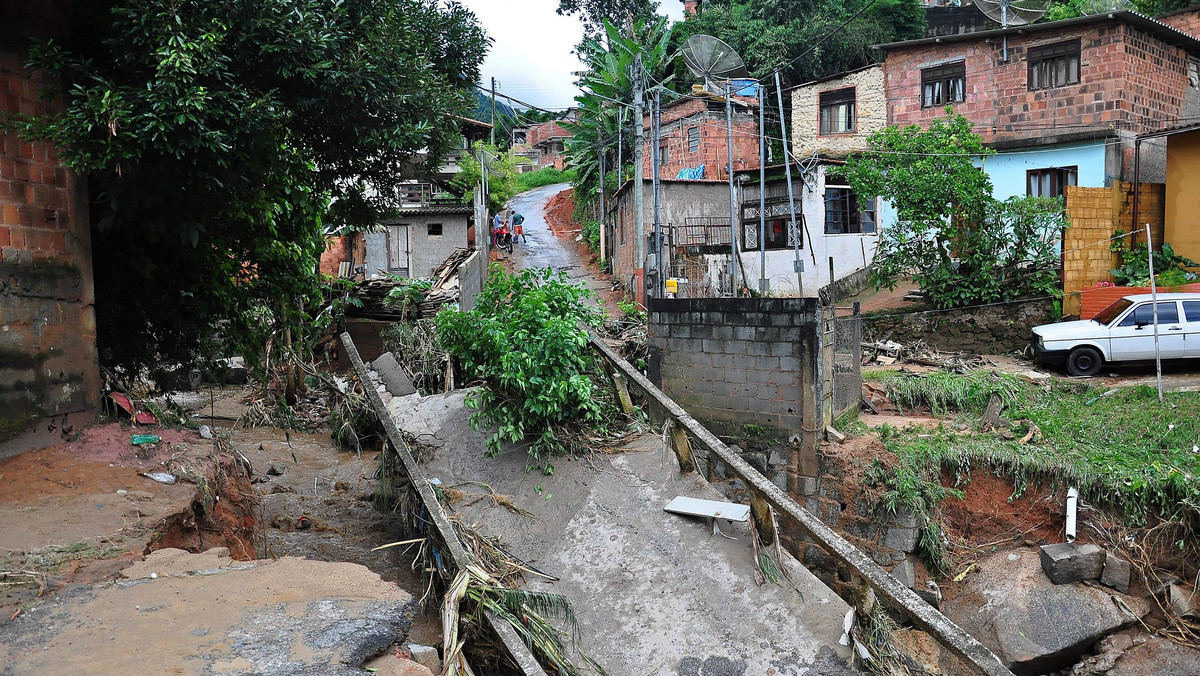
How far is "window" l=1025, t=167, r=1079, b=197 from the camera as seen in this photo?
749 inches

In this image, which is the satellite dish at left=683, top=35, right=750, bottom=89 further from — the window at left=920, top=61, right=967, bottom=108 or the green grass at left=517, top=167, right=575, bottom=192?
the green grass at left=517, top=167, right=575, bottom=192

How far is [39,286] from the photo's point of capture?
5703 mm

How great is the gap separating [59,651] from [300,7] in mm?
4996

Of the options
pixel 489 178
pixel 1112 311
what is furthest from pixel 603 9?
pixel 1112 311

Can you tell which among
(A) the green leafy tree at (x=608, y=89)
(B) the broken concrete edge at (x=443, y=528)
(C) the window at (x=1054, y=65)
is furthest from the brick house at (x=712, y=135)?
(B) the broken concrete edge at (x=443, y=528)

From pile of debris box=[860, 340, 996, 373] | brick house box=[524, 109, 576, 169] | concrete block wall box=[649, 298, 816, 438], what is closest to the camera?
concrete block wall box=[649, 298, 816, 438]

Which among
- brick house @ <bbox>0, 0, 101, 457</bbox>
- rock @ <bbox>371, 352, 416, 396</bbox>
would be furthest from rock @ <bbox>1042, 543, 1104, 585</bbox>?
brick house @ <bbox>0, 0, 101, 457</bbox>

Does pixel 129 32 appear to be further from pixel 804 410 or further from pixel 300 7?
pixel 804 410

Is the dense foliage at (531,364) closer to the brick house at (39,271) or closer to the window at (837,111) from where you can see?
the brick house at (39,271)

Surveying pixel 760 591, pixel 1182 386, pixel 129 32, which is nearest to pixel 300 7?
pixel 129 32

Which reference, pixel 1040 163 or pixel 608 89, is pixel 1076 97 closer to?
pixel 1040 163

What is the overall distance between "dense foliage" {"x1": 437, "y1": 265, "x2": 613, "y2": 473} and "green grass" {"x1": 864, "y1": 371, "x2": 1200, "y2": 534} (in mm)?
4167

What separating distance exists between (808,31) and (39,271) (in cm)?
2650

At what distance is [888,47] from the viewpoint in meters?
22.4
